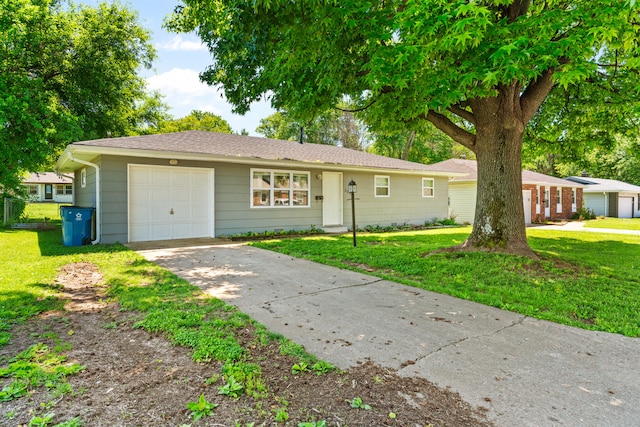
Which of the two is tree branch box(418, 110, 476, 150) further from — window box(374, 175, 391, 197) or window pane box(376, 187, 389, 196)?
window pane box(376, 187, 389, 196)

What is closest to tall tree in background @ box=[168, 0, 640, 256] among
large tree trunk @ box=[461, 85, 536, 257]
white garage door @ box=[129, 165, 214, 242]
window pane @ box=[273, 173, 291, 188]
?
large tree trunk @ box=[461, 85, 536, 257]

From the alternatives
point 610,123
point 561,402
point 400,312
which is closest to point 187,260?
point 400,312

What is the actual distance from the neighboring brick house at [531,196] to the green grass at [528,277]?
9968mm

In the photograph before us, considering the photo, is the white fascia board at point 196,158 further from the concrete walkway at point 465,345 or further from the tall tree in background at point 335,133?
the tall tree in background at point 335,133

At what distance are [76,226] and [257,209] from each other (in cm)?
504

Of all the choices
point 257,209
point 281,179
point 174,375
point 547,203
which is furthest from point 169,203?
point 547,203

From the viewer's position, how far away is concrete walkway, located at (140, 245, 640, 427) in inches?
91.4

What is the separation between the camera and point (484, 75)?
483 cm

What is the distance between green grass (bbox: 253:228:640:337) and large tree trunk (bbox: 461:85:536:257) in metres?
0.57

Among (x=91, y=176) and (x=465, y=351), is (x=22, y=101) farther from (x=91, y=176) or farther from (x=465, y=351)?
(x=465, y=351)

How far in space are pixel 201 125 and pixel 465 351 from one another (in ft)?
123

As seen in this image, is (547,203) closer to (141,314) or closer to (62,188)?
(141,314)

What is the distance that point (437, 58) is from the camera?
18.4ft

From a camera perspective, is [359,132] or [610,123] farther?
[359,132]
